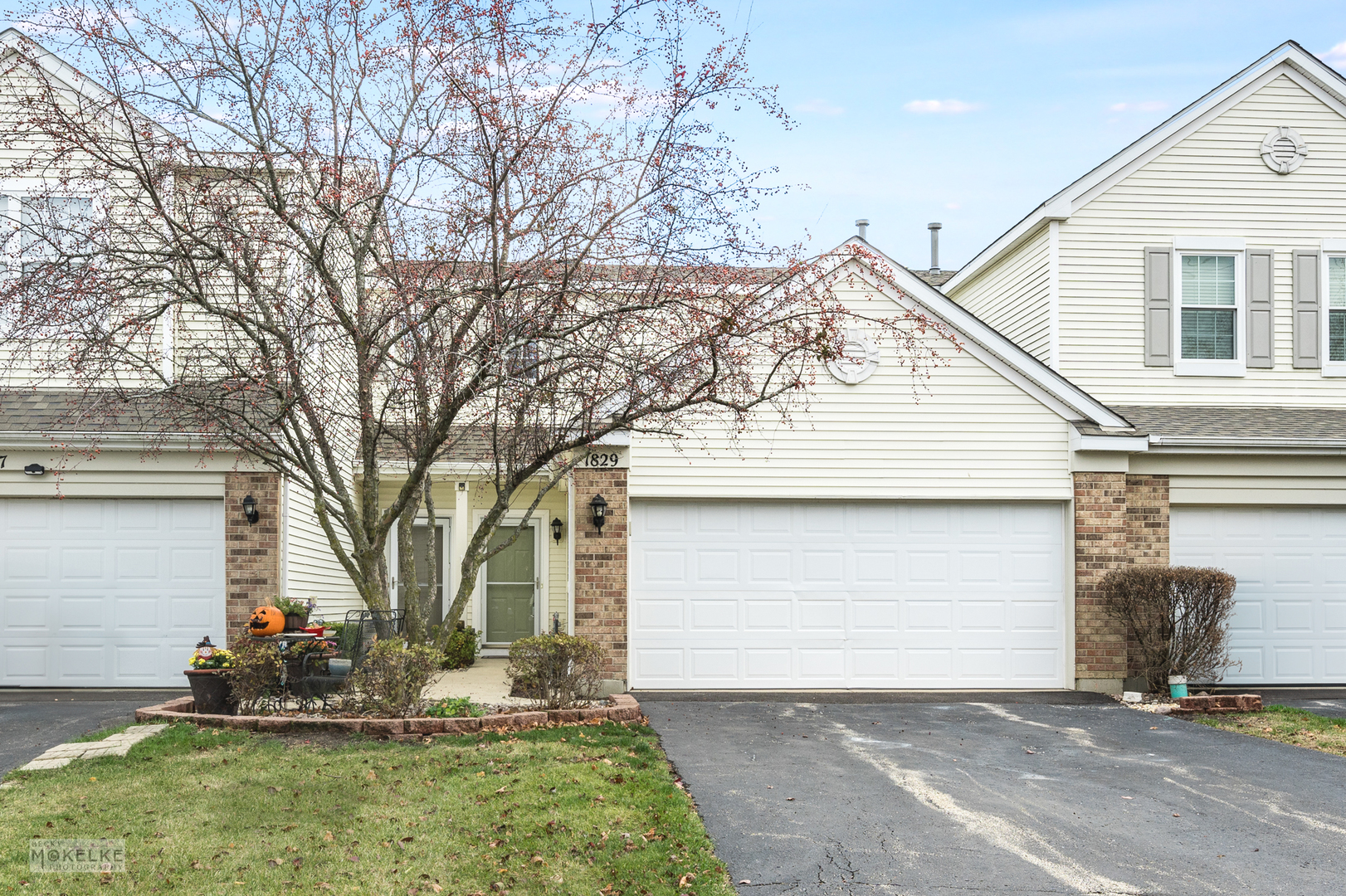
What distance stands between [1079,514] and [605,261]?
6.45 meters

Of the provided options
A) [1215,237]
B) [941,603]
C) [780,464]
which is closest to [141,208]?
[780,464]

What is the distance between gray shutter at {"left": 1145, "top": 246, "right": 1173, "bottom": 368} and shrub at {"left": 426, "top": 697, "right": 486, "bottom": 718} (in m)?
9.50

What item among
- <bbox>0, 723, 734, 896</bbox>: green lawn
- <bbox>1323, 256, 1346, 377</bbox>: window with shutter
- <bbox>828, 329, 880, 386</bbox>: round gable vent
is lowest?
<bbox>0, 723, 734, 896</bbox>: green lawn

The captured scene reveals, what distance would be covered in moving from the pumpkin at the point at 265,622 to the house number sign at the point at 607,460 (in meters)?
3.52

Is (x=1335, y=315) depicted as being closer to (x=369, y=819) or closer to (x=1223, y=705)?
(x=1223, y=705)

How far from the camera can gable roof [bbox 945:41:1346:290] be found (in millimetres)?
14078

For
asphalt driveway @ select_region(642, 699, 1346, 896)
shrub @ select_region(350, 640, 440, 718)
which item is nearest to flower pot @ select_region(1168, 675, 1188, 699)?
asphalt driveway @ select_region(642, 699, 1346, 896)

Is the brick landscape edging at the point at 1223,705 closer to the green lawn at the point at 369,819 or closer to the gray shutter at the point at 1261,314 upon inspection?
the gray shutter at the point at 1261,314

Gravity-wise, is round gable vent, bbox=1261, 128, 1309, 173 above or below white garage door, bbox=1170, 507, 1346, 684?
above

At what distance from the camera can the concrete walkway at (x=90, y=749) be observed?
25.6 feet

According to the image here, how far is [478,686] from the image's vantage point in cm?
1234

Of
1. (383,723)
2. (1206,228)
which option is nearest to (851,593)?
(383,723)

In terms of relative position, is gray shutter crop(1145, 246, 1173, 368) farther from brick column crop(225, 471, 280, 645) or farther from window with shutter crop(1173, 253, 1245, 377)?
brick column crop(225, 471, 280, 645)

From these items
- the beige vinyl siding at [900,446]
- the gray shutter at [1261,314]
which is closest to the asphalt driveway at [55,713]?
the beige vinyl siding at [900,446]
